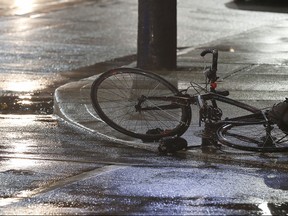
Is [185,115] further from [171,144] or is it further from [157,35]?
[157,35]

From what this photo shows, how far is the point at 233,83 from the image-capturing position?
1224cm

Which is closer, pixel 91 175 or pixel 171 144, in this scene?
pixel 91 175

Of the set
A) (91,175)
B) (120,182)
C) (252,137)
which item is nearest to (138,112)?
(252,137)

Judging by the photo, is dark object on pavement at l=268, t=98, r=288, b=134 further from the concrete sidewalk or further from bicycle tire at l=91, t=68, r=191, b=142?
bicycle tire at l=91, t=68, r=191, b=142

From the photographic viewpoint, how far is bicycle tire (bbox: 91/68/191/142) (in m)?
9.03

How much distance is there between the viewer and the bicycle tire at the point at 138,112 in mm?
9031

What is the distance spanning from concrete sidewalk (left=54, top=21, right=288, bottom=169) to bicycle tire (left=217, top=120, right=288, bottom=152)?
0.09 m

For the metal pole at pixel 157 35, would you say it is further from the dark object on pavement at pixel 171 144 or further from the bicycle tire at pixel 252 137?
the dark object on pavement at pixel 171 144

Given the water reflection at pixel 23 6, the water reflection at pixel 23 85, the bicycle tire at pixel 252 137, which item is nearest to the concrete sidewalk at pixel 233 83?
the bicycle tire at pixel 252 137

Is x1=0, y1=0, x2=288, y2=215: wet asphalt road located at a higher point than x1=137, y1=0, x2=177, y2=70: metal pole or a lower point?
lower

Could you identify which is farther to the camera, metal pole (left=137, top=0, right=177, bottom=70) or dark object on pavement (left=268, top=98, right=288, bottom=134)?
metal pole (left=137, top=0, right=177, bottom=70)

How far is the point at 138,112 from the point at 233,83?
3.01 metres

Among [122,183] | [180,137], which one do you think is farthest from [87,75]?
[122,183]

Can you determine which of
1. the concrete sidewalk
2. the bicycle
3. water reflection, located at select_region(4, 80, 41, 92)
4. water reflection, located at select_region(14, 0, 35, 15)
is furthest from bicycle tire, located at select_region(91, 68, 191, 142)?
water reflection, located at select_region(14, 0, 35, 15)
